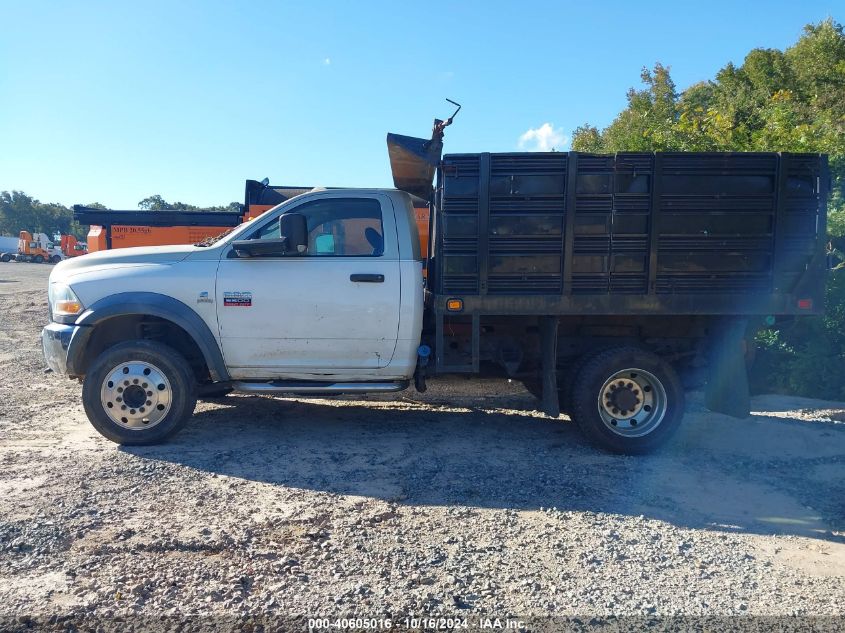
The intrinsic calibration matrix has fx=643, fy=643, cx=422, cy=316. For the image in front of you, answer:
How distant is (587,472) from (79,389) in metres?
6.03

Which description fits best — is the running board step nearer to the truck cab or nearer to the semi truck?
the truck cab

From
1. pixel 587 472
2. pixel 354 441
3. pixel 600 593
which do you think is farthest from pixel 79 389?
pixel 600 593

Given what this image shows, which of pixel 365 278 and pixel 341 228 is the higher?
pixel 341 228

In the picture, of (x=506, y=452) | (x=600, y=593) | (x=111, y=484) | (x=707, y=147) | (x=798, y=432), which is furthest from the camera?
(x=707, y=147)

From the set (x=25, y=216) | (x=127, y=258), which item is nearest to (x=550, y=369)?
(x=127, y=258)

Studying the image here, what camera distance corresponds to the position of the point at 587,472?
507cm

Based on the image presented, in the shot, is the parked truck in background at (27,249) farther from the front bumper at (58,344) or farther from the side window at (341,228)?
the side window at (341,228)

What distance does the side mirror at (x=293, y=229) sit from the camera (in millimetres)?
5352

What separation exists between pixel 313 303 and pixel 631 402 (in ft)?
9.49

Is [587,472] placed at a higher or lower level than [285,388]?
lower

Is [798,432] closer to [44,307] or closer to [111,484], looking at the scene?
[111,484]

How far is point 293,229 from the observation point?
5.35 m

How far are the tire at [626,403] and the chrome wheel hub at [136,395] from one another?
3542 millimetres

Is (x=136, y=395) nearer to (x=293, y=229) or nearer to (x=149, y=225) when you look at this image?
(x=293, y=229)
